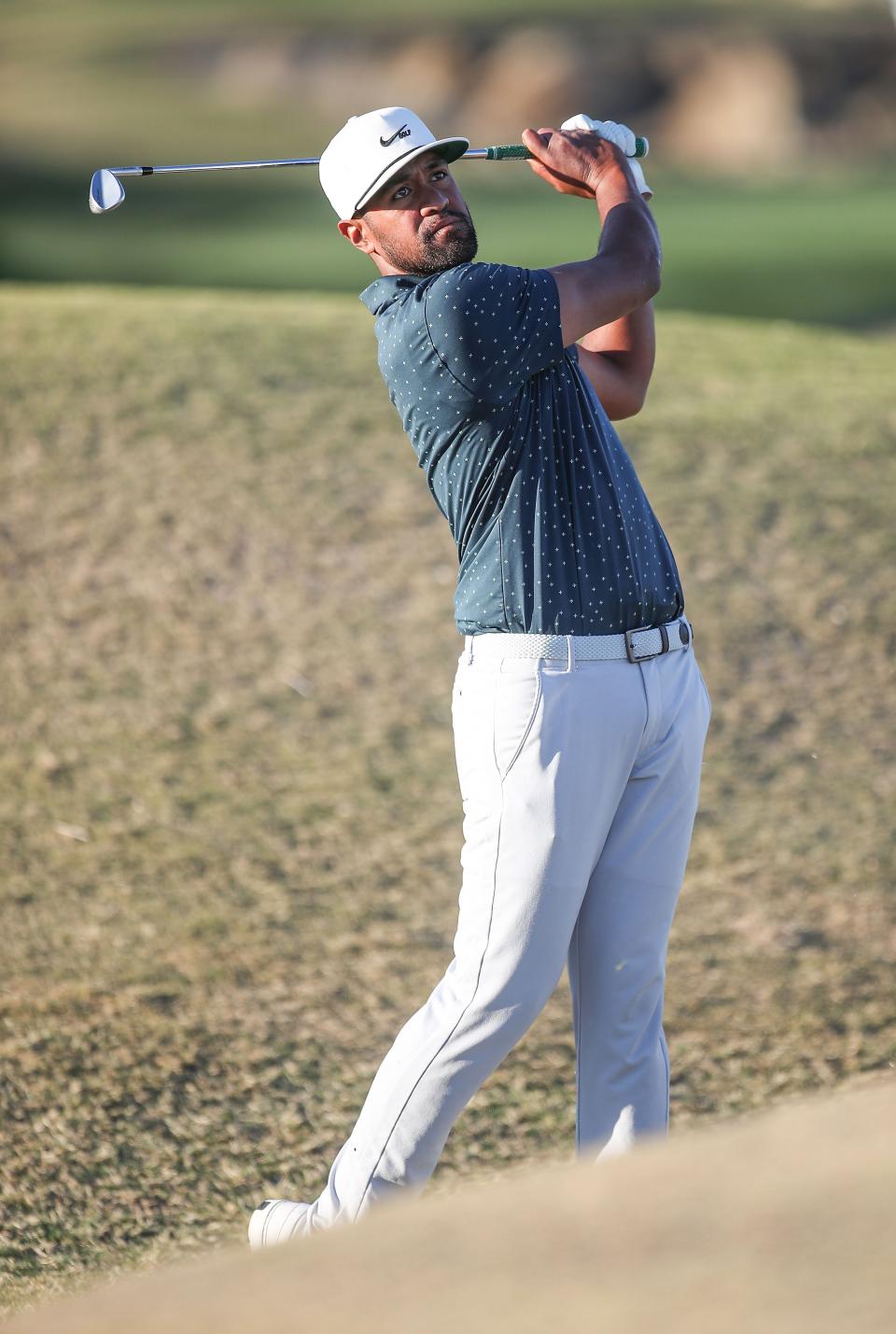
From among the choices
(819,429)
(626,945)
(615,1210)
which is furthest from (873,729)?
(615,1210)

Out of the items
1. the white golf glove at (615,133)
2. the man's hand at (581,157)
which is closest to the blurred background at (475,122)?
the white golf glove at (615,133)

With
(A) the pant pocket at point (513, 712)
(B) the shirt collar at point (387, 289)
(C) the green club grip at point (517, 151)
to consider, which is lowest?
(A) the pant pocket at point (513, 712)

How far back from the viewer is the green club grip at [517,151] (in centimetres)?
297

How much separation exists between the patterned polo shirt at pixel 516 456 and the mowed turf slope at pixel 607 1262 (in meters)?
0.87

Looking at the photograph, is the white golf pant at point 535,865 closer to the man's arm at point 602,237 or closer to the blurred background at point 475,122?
the man's arm at point 602,237

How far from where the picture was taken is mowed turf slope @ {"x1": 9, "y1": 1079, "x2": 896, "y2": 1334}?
5.86ft

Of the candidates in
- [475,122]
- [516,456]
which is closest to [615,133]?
[516,456]

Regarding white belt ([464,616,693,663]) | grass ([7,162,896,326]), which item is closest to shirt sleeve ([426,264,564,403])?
white belt ([464,616,693,663])

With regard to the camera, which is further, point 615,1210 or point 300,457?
point 300,457

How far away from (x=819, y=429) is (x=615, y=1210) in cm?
662

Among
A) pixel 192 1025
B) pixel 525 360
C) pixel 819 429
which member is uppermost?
pixel 819 429

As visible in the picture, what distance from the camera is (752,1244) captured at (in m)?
1.93

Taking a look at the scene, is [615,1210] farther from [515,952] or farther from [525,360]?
[525,360]

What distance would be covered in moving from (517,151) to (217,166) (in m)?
0.58
